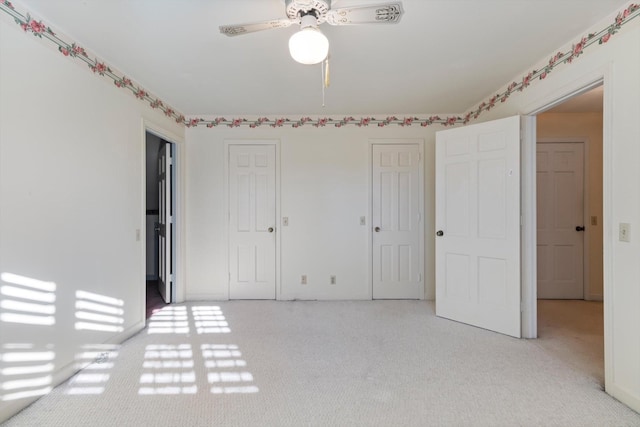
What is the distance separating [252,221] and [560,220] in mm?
3976

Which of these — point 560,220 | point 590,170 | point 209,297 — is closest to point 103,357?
point 209,297

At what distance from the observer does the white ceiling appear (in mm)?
1749

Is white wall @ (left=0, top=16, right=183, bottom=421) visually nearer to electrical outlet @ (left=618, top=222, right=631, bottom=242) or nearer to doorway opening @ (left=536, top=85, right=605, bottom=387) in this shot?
electrical outlet @ (left=618, top=222, right=631, bottom=242)

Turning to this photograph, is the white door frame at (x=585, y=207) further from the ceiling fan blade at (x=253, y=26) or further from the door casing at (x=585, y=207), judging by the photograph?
the ceiling fan blade at (x=253, y=26)

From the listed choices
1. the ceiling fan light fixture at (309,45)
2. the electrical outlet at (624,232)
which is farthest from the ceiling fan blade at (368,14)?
the electrical outlet at (624,232)

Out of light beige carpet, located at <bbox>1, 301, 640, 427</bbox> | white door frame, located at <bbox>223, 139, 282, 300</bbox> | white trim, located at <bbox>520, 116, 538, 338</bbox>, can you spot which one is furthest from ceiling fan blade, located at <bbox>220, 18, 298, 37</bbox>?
white trim, located at <bbox>520, 116, 538, 338</bbox>

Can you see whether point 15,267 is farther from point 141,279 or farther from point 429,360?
point 429,360

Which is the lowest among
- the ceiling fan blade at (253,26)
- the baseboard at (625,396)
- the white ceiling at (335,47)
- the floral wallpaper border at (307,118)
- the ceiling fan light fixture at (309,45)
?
the baseboard at (625,396)

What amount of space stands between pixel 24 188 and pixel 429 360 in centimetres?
290

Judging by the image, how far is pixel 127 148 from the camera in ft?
8.48

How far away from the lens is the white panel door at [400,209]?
12.2ft

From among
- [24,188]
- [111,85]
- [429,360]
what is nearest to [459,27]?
[429,360]

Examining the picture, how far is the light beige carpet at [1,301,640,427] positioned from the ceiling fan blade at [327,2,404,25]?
2092 mm

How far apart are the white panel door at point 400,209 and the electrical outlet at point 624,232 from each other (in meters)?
2.02
